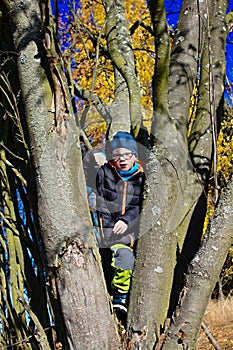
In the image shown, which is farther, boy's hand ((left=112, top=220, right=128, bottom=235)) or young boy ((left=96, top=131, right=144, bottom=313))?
boy's hand ((left=112, top=220, right=128, bottom=235))

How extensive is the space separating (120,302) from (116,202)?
2.60ft

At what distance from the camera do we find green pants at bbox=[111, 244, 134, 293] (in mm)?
2961

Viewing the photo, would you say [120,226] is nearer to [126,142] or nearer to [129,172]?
[129,172]

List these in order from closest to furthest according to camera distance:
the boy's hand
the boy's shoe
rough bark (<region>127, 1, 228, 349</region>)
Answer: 1. rough bark (<region>127, 1, 228, 349</region>)
2. the boy's shoe
3. the boy's hand

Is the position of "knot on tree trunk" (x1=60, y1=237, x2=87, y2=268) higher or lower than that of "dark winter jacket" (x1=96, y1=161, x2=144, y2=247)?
lower

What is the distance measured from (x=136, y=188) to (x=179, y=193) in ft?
2.28

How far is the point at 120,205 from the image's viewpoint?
3305 millimetres

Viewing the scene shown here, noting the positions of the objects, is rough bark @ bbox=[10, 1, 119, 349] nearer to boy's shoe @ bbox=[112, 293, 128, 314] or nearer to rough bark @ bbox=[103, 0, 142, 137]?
boy's shoe @ bbox=[112, 293, 128, 314]

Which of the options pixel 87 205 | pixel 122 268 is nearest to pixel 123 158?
pixel 122 268

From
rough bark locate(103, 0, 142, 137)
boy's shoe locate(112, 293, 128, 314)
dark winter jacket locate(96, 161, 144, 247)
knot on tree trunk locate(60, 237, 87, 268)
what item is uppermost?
rough bark locate(103, 0, 142, 137)

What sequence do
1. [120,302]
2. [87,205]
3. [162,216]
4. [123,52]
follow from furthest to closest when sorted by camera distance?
[123,52], [120,302], [162,216], [87,205]

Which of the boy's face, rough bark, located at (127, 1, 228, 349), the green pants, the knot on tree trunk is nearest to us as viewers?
the knot on tree trunk

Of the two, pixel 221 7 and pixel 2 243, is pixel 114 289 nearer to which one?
pixel 2 243

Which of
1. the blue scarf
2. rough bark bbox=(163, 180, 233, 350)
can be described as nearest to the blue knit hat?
the blue scarf
